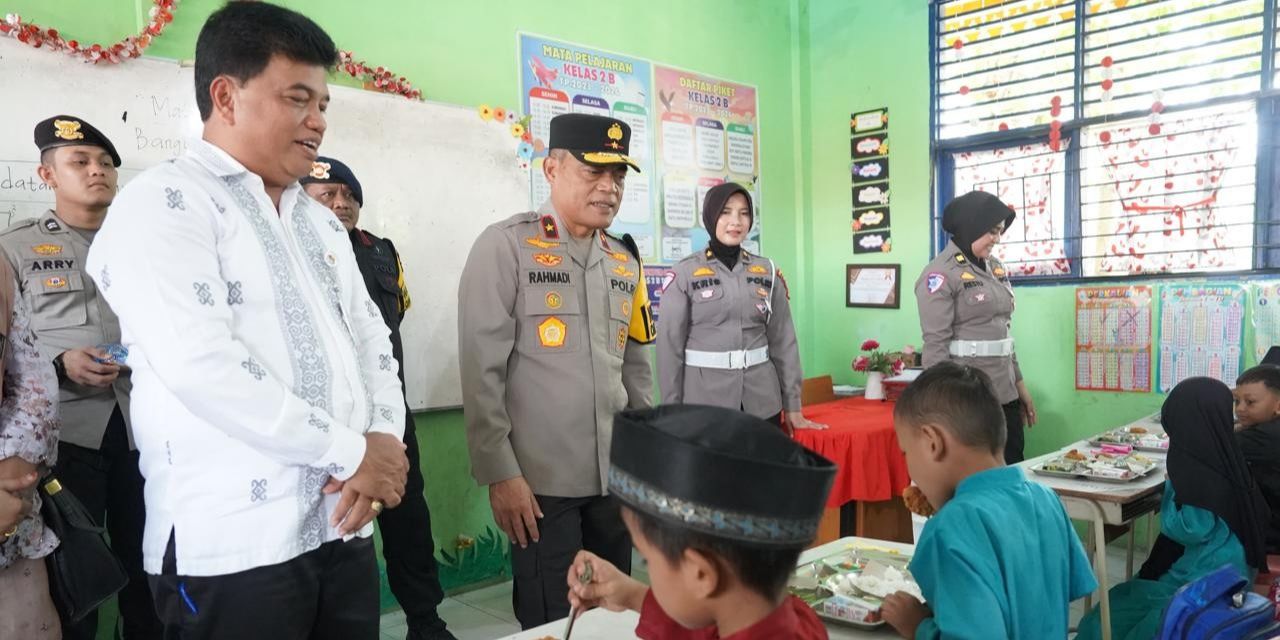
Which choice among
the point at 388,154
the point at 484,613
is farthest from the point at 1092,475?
the point at 388,154

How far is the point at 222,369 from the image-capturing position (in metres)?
1.17

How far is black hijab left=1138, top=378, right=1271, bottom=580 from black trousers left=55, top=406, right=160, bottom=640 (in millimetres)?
3148

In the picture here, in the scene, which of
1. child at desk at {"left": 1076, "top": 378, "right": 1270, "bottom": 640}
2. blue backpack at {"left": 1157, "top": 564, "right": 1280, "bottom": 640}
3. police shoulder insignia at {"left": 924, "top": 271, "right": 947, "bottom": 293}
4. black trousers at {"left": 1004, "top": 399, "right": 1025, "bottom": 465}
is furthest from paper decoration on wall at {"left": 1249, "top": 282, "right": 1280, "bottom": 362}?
blue backpack at {"left": 1157, "top": 564, "right": 1280, "bottom": 640}

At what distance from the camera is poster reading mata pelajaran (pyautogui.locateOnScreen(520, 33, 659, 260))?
410cm

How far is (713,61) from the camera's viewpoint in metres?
5.01

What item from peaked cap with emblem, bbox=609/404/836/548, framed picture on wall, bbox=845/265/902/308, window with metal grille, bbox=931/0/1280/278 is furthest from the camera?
framed picture on wall, bbox=845/265/902/308

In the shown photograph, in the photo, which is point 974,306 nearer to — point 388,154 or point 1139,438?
point 1139,438

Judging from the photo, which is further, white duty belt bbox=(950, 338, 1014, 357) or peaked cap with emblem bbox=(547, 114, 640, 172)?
white duty belt bbox=(950, 338, 1014, 357)

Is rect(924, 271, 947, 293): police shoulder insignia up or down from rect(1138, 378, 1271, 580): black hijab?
up

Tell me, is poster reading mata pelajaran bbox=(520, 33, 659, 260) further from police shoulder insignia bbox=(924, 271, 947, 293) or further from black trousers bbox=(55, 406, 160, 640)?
black trousers bbox=(55, 406, 160, 640)

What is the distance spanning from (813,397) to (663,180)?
1559mm

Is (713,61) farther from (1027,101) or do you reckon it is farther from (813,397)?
(813,397)

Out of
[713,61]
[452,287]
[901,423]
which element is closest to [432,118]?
[452,287]

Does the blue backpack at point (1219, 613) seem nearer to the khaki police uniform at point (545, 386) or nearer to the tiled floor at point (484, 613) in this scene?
the khaki police uniform at point (545, 386)
